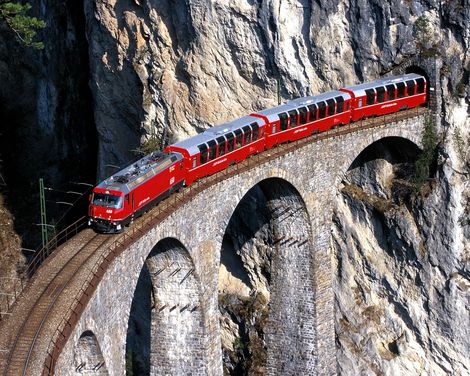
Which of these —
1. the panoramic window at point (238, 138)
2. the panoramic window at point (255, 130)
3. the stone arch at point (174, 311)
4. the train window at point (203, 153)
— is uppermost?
the panoramic window at point (255, 130)

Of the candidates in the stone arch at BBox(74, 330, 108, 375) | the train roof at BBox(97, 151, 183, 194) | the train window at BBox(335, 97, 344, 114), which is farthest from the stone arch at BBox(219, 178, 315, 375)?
the stone arch at BBox(74, 330, 108, 375)

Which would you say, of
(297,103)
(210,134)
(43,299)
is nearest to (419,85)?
(297,103)

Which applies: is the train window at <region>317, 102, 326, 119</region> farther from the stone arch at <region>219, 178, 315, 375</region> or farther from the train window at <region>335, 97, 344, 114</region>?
the stone arch at <region>219, 178, 315, 375</region>

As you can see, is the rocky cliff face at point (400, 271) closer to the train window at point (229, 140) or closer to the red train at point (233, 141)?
the red train at point (233, 141)

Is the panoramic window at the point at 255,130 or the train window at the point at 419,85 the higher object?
the train window at the point at 419,85

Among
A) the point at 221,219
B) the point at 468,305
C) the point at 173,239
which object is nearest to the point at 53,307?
the point at 173,239

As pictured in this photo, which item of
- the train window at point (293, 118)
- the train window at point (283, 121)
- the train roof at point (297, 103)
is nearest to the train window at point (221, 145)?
the train roof at point (297, 103)

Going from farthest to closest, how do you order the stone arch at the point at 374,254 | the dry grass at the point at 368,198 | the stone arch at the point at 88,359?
the dry grass at the point at 368,198, the stone arch at the point at 374,254, the stone arch at the point at 88,359
